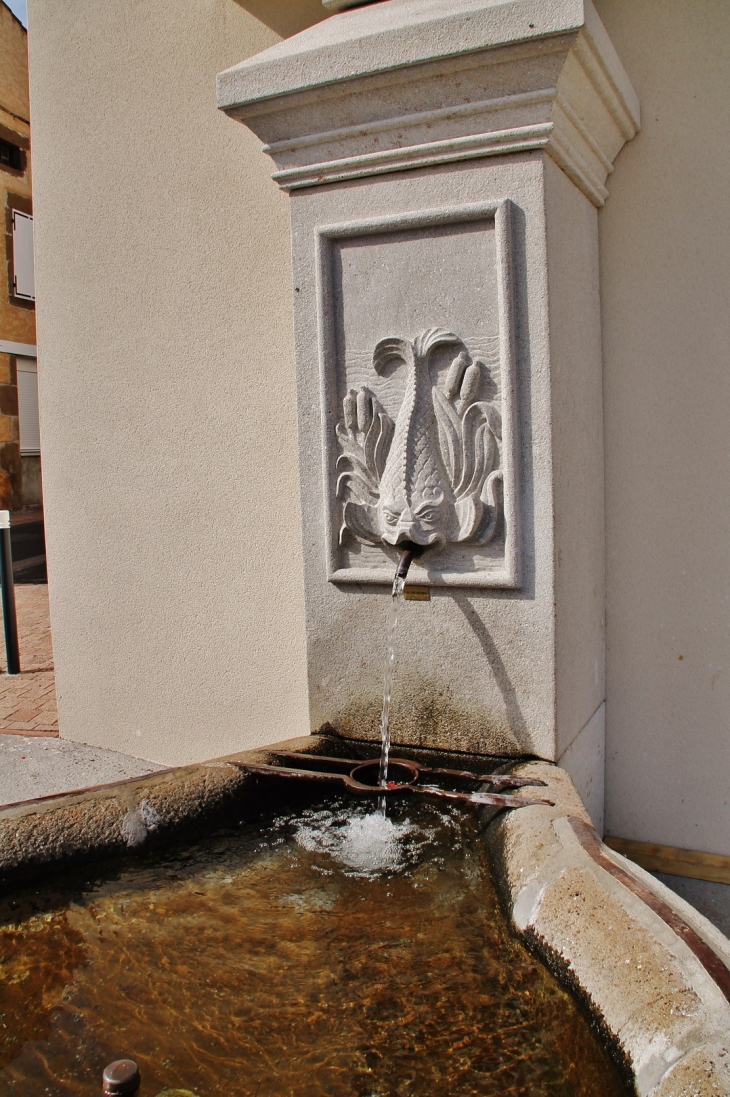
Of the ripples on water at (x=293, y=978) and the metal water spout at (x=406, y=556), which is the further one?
the metal water spout at (x=406, y=556)

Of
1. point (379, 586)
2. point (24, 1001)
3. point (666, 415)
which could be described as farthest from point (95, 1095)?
point (666, 415)

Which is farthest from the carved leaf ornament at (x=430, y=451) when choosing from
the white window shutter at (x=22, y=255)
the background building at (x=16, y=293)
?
the white window shutter at (x=22, y=255)

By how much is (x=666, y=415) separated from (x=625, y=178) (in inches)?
30.8

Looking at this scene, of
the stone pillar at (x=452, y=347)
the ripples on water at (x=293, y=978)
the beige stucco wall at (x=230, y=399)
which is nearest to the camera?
the ripples on water at (x=293, y=978)

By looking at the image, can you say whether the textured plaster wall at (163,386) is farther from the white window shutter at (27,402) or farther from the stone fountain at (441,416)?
the white window shutter at (27,402)

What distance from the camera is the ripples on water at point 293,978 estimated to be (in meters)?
1.58

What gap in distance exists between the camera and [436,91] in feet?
8.13

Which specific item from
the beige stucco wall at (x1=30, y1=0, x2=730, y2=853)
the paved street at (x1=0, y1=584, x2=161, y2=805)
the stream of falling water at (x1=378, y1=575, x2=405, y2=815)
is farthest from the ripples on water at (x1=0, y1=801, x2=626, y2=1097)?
the paved street at (x1=0, y1=584, x2=161, y2=805)

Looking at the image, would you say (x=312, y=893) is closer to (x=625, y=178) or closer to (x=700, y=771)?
(x=700, y=771)

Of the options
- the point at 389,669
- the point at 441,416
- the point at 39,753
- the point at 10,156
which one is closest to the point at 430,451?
the point at 441,416

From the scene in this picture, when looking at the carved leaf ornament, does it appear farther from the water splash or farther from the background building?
the background building

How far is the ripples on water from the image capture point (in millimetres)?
1580

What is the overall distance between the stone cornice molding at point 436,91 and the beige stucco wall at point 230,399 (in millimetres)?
344

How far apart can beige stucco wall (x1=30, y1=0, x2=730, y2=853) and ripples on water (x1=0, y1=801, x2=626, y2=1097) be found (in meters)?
1.12
